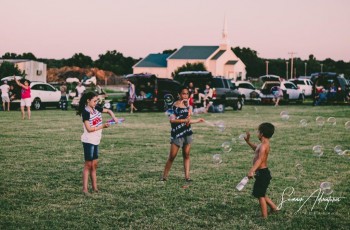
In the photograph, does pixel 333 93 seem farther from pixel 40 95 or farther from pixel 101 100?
pixel 101 100

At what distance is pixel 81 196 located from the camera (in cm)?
812

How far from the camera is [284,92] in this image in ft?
135

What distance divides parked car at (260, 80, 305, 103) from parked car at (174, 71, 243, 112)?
7.93m

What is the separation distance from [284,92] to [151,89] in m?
14.4

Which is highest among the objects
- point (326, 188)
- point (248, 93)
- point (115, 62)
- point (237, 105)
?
point (115, 62)

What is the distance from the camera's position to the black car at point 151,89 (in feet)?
97.2

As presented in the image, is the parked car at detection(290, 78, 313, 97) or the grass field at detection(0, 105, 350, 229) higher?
the parked car at detection(290, 78, 313, 97)

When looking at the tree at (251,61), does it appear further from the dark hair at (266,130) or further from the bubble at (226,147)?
the dark hair at (266,130)

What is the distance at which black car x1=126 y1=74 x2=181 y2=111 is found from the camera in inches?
1166

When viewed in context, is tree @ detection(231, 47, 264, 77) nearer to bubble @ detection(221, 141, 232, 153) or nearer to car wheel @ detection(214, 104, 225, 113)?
car wheel @ detection(214, 104, 225, 113)

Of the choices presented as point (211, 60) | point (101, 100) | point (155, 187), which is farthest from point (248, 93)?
point (211, 60)

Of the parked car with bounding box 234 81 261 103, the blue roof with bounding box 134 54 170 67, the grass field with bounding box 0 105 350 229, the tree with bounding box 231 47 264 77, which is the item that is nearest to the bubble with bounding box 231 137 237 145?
the grass field with bounding box 0 105 350 229

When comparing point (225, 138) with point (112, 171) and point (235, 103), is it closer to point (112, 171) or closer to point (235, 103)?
point (112, 171)

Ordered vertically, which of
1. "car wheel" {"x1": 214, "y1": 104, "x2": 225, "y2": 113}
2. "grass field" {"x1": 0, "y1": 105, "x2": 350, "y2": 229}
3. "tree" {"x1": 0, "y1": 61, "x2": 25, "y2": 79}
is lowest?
"grass field" {"x1": 0, "y1": 105, "x2": 350, "y2": 229}
